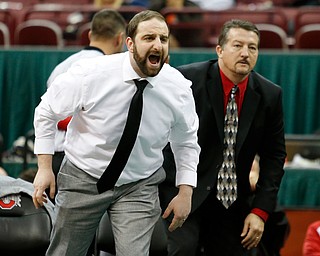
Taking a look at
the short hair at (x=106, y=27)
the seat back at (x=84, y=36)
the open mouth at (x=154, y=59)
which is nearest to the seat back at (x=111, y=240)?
the open mouth at (x=154, y=59)

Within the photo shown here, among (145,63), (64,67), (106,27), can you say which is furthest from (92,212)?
(106,27)

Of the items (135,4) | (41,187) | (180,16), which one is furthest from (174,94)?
(135,4)

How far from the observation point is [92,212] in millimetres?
4465

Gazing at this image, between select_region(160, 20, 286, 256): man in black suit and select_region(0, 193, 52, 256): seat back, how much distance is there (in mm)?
677

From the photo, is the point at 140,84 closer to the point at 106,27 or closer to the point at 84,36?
the point at 106,27

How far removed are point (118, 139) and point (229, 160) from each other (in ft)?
3.12

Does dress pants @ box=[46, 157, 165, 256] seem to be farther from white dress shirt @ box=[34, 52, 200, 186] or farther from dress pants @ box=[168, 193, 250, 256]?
dress pants @ box=[168, 193, 250, 256]

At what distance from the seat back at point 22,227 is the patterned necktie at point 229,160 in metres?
0.96

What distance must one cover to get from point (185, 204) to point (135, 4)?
6439mm

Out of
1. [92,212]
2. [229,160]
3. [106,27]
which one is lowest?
[92,212]

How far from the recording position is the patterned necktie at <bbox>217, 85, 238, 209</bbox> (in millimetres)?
5141

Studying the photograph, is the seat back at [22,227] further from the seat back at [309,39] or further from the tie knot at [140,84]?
the seat back at [309,39]

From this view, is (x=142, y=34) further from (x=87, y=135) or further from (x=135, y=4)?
(x=135, y=4)

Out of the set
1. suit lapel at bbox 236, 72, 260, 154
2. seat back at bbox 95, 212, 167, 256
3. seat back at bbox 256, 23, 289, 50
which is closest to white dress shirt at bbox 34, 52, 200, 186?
seat back at bbox 95, 212, 167, 256
